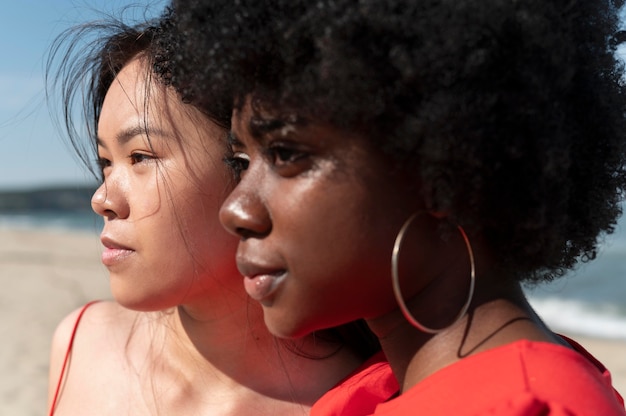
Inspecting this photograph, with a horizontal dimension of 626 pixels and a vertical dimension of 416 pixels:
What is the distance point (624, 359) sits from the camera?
7.12 metres

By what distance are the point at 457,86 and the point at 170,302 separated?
45.1 inches

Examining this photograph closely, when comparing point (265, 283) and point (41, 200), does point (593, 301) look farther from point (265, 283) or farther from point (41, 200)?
point (41, 200)

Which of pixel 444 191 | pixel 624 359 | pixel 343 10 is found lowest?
pixel 624 359

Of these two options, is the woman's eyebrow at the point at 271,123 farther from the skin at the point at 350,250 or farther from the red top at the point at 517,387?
the red top at the point at 517,387

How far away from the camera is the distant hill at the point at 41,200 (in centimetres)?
3017

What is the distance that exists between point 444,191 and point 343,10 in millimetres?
404

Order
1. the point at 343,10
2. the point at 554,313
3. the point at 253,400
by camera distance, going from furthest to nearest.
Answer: the point at 554,313 < the point at 253,400 < the point at 343,10

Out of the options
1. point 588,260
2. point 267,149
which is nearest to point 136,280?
point 267,149

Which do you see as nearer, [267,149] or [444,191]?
[444,191]

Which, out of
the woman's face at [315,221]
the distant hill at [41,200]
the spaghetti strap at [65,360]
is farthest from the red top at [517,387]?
the distant hill at [41,200]

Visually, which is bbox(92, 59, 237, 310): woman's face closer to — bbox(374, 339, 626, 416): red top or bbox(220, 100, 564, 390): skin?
bbox(220, 100, 564, 390): skin

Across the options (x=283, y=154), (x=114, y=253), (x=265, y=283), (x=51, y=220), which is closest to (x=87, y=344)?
(x=114, y=253)

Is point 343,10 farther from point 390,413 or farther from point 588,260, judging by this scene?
point 588,260

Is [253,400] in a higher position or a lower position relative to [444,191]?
lower
